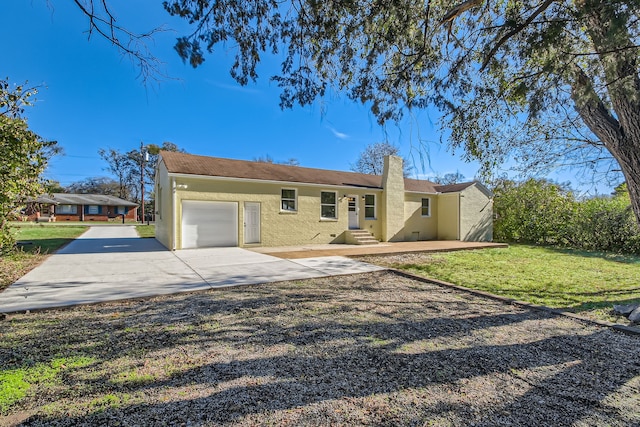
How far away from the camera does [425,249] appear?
12.1 m

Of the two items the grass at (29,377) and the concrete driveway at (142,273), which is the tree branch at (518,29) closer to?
the concrete driveway at (142,273)

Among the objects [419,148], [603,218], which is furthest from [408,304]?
[603,218]

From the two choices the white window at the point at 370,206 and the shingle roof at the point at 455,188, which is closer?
the white window at the point at 370,206

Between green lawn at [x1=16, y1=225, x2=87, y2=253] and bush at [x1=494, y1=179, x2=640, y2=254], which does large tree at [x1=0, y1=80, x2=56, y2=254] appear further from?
bush at [x1=494, y1=179, x2=640, y2=254]

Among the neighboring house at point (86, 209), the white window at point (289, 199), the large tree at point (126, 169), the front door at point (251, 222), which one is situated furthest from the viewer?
the large tree at point (126, 169)

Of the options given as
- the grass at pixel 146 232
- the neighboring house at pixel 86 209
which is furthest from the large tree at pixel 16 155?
the neighboring house at pixel 86 209

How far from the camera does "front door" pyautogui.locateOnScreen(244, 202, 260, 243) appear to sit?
1265 centimetres

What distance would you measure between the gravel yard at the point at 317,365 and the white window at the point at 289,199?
8824 mm

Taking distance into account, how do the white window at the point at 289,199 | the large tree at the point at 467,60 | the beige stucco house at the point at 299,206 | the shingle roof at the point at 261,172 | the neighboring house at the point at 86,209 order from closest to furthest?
1. the large tree at the point at 467,60
2. the beige stucco house at the point at 299,206
3. the shingle roof at the point at 261,172
4. the white window at the point at 289,199
5. the neighboring house at the point at 86,209

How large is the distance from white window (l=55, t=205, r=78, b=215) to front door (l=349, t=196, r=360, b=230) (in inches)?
1685

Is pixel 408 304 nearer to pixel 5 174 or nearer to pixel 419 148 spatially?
pixel 419 148

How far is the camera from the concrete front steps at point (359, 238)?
14.2 metres

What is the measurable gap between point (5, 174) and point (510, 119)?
10.5 m

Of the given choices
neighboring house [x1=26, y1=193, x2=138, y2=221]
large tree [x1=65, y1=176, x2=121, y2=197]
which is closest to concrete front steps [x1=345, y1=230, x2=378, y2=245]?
neighboring house [x1=26, y1=193, x2=138, y2=221]
